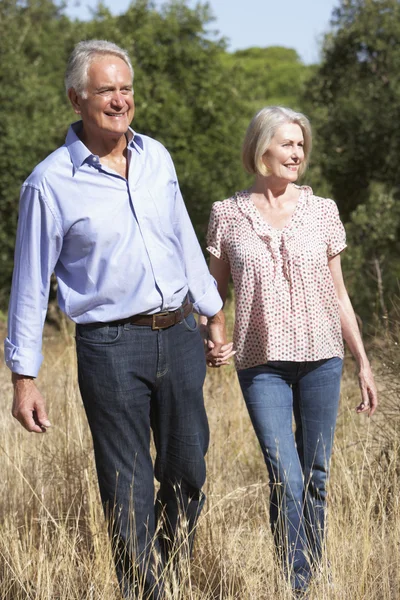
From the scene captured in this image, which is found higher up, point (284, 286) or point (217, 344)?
point (284, 286)

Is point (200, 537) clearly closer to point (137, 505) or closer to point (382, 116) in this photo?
point (137, 505)

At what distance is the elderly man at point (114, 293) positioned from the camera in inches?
122

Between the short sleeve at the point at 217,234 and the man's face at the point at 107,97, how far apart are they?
2.28 feet

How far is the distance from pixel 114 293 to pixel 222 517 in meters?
1.32

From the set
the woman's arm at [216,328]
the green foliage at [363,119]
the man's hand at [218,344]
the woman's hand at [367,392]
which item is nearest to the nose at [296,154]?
the woman's arm at [216,328]

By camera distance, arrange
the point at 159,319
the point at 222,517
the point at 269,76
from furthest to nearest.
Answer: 1. the point at 269,76
2. the point at 222,517
3. the point at 159,319

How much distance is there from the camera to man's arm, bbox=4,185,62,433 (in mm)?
3074

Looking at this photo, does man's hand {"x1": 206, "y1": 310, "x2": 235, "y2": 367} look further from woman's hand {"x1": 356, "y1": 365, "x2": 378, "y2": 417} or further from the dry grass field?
the dry grass field

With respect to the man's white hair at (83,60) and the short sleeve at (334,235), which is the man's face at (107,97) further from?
the short sleeve at (334,235)

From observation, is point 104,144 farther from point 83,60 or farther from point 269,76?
point 269,76

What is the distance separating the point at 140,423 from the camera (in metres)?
3.25

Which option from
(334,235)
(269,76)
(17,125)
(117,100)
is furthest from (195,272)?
(269,76)

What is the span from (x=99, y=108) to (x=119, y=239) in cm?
45

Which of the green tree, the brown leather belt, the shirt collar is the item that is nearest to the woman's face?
the shirt collar
